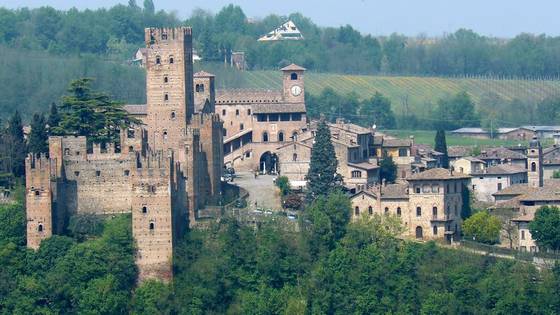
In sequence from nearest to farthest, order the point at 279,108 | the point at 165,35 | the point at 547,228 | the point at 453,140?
the point at 547,228
the point at 165,35
the point at 279,108
the point at 453,140

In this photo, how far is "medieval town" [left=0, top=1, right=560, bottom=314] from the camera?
62156mm

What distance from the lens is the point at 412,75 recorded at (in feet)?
414

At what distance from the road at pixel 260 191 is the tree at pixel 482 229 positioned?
7.02 meters

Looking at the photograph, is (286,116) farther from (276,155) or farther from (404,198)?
(404,198)

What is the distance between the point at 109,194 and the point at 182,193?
95.1 inches

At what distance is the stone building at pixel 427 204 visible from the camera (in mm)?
66125

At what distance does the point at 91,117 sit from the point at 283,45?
58.2m

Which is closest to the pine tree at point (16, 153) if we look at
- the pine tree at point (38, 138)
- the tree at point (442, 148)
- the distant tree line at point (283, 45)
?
the pine tree at point (38, 138)

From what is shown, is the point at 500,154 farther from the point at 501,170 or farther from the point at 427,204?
the point at 427,204

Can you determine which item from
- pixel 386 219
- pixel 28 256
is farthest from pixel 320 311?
pixel 28 256

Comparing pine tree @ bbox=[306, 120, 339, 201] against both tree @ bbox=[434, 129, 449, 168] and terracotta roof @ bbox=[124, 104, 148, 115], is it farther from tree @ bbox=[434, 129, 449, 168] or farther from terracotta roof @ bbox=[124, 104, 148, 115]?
tree @ bbox=[434, 129, 449, 168]

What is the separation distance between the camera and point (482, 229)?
65.8 m

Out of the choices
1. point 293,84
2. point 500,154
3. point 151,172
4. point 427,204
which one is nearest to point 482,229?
point 427,204

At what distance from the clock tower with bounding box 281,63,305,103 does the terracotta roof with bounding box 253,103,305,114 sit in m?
1.84
